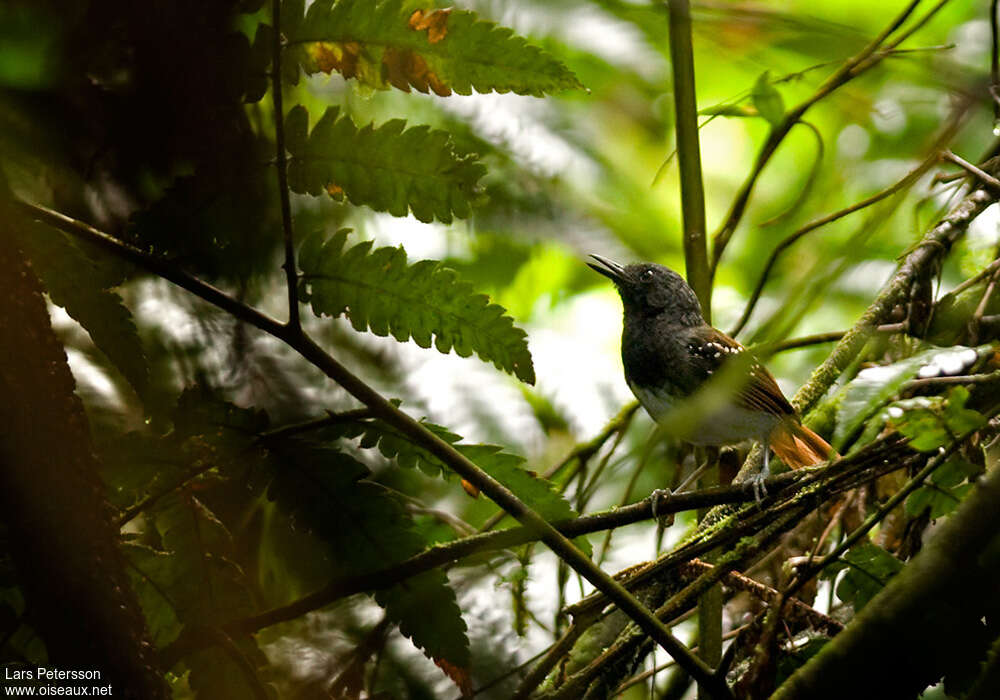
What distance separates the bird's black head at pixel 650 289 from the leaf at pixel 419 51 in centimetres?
147

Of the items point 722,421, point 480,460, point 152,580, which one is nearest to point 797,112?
point 722,421

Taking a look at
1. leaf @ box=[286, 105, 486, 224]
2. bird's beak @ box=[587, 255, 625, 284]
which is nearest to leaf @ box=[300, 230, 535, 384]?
leaf @ box=[286, 105, 486, 224]

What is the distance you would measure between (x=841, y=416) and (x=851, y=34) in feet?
5.13

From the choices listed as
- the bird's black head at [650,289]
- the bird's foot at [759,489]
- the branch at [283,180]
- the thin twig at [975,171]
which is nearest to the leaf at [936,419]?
the bird's foot at [759,489]

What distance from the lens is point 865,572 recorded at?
1698 mm

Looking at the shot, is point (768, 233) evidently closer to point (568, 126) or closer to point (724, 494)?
point (568, 126)

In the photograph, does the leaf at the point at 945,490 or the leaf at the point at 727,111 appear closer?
the leaf at the point at 945,490

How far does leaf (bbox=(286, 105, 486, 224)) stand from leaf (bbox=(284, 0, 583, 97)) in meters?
0.10

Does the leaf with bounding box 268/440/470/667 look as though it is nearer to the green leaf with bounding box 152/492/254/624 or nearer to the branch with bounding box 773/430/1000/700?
the green leaf with bounding box 152/492/254/624

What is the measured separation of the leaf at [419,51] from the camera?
1679 millimetres

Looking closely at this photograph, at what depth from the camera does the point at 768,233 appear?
3.71 m

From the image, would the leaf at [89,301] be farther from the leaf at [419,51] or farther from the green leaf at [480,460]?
the leaf at [419,51]

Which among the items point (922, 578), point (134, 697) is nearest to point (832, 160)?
point (922, 578)

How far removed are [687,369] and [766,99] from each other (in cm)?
93
